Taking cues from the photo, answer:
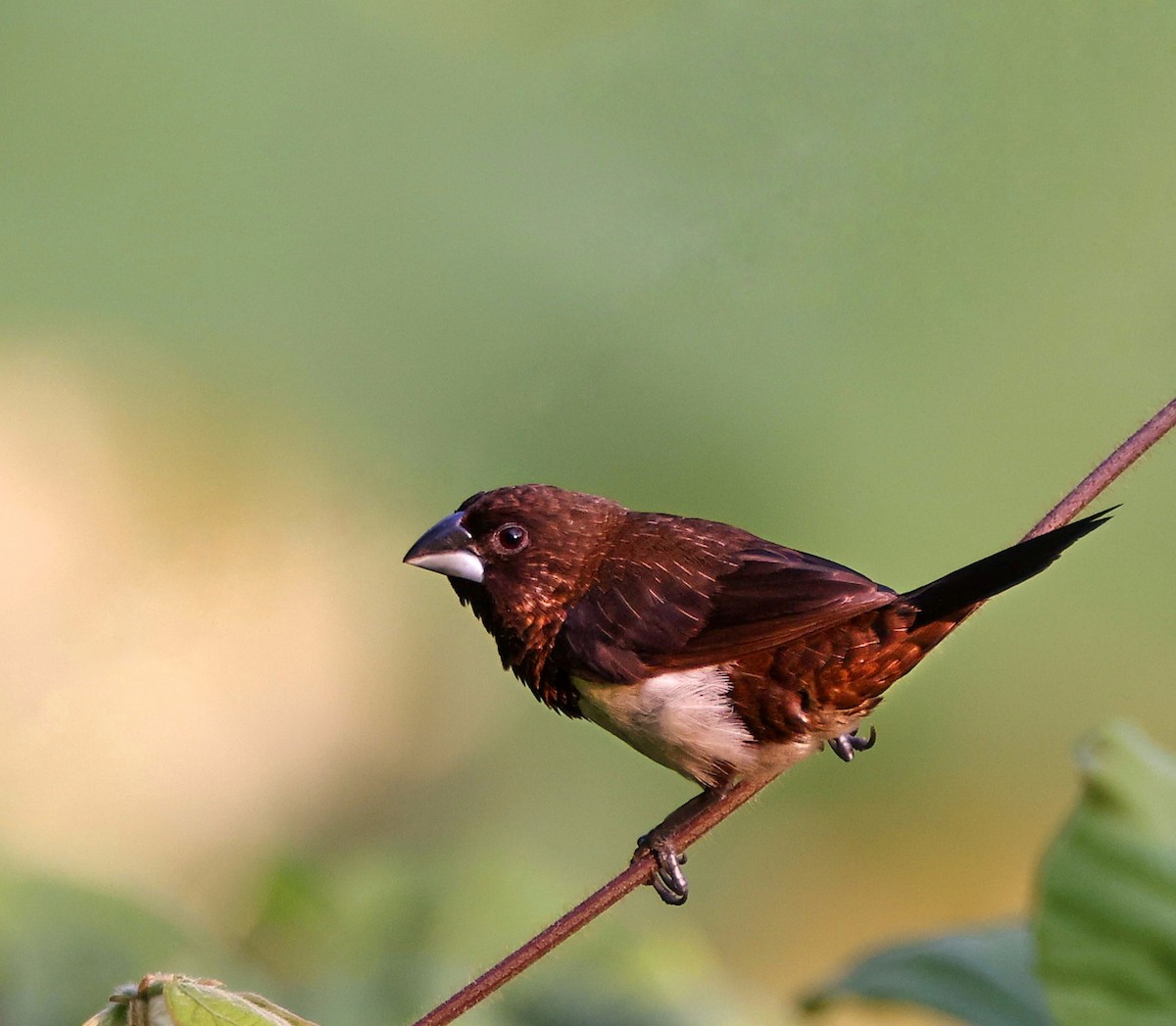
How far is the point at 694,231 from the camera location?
4.60m

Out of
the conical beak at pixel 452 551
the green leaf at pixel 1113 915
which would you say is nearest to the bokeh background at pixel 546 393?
the conical beak at pixel 452 551

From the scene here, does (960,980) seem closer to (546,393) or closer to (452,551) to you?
(452,551)

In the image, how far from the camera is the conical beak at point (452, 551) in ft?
6.40

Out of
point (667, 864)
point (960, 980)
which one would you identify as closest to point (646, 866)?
point (667, 864)

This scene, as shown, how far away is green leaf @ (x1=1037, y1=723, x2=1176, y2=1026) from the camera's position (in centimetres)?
183

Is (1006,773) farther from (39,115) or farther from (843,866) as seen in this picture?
(39,115)

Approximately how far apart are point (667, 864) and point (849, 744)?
1.48ft

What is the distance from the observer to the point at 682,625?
1846 mm

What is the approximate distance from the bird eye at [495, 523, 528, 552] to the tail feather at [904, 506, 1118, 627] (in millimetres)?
577

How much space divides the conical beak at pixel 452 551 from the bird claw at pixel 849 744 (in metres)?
0.60

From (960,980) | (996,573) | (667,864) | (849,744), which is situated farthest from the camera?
(960,980)

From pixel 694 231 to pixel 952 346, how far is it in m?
1.02

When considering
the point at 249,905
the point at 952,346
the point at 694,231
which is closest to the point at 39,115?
the point at 694,231

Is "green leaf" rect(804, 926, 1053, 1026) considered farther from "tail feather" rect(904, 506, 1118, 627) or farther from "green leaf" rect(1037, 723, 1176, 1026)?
"tail feather" rect(904, 506, 1118, 627)
